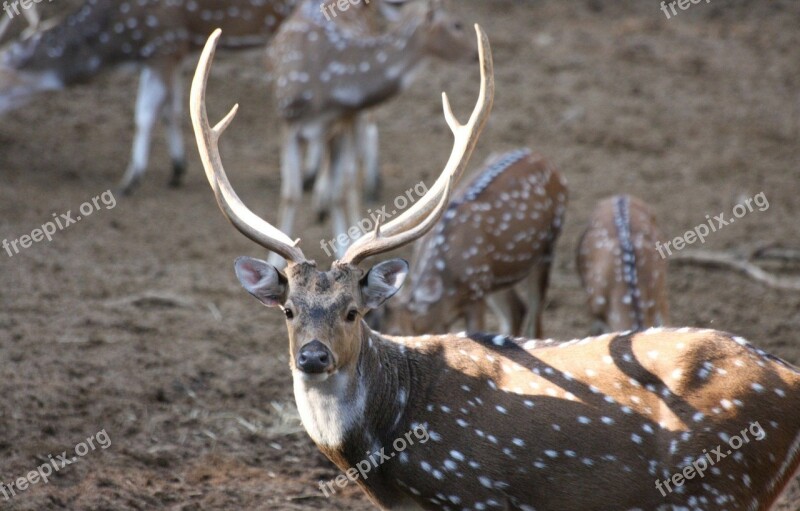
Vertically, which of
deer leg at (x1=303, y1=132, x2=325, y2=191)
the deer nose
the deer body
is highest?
deer leg at (x1=303, y1=132, x2=325, y2=191)

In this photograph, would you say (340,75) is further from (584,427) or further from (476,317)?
(584,427)

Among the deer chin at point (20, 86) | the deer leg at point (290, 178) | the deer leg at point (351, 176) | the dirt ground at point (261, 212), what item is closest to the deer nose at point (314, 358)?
the dirt ground at point (261, 212)

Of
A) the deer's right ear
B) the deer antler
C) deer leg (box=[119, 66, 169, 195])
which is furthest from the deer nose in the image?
deer leg (box=[119, 66, 169, 195])

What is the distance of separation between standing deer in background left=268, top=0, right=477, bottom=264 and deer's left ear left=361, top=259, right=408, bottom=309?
4.01 meters

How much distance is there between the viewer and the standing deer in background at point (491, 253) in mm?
6406

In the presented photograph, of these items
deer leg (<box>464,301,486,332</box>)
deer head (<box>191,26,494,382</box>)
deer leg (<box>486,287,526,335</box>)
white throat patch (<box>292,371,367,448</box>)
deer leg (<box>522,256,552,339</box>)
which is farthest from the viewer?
deer leg (<box>486,287,526,335</box>)

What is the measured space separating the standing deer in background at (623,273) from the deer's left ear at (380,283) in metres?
2.30

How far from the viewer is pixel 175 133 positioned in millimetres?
9812

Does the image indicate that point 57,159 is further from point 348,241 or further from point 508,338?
point 508,338

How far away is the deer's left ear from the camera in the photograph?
430cm

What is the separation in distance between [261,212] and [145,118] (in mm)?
1408

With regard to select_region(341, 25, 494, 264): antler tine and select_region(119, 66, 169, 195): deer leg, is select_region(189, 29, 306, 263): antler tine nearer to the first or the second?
select_region(341, 25, 494, 264): antler tine

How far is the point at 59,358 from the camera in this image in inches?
251

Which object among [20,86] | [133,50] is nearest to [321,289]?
[133,50]
